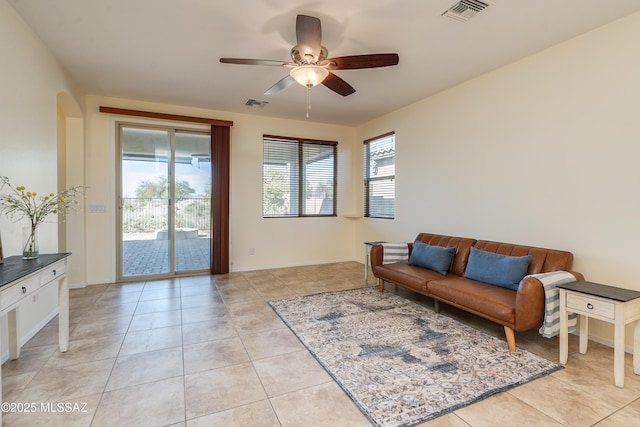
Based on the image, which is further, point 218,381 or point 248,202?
point 248,202

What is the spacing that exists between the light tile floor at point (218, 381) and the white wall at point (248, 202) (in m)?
1.59

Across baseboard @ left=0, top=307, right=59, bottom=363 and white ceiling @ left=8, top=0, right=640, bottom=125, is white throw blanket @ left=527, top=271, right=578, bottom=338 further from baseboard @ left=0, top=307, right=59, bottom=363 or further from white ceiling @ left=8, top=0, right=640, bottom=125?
baseboard @ left=0, top=307, right=59, bottom=363

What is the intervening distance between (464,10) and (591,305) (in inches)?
91.6

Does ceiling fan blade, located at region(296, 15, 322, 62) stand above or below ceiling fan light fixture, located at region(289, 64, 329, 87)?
above

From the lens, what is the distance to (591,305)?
83.4 inches

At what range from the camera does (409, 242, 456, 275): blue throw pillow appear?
3.46 meters

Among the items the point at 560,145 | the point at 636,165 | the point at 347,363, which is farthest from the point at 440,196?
the point at 347,363

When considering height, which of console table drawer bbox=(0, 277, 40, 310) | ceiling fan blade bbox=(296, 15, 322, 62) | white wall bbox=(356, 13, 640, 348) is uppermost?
ceiling fan blade bbox=(296, 15, 322, 62)

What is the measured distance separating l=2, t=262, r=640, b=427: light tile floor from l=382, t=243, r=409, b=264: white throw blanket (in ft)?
3.07

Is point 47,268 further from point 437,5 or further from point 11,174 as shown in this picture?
point 437,5

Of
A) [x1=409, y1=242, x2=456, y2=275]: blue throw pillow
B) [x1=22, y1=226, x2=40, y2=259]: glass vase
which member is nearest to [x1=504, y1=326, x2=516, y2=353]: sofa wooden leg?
[x1=409, y1=242, x2=456, y2=275]: blue throw pillow

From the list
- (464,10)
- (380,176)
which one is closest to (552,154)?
(464,10)

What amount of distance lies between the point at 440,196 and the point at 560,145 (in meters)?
1.49

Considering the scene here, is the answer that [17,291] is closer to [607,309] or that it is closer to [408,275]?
[408,275]
